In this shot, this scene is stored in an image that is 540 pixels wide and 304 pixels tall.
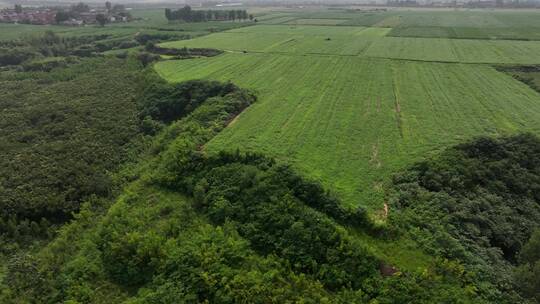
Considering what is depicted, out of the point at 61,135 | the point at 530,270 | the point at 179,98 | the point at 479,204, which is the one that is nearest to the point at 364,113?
the point at 479,204

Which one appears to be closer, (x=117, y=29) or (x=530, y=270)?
(x=530, y=270)

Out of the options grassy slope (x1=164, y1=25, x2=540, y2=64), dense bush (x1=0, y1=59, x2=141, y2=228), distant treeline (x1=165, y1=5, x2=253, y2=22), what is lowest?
dense bush (x1=0, y1=59, x2=141, y2=228)

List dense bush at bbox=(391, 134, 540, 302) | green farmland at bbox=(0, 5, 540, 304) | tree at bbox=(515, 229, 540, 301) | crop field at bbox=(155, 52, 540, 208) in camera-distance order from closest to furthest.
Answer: tree at bbox=(515, 229, 540, 301) < green farmland at bbox=(0, 5, 540, 304) < dense bush at bbox=(391, 134, 540, 302) < crop field at bbox=(155, 52, 540, 208)

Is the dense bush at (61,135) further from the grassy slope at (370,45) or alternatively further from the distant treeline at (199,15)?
the distant treeline at (199,15)

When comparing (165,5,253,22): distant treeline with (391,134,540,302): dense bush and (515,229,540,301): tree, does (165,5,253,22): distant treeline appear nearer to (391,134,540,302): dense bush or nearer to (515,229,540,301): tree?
(391,134,540,302): dense bush

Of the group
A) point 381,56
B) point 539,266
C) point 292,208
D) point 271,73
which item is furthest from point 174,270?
point 381,56

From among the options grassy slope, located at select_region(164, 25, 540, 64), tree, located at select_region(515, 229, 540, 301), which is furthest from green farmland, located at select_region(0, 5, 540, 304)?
grassy slope, located at select_region(164, 25, 540, 64)

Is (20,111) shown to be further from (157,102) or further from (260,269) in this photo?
(260,269)

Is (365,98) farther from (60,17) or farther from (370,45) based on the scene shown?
(60,17)
